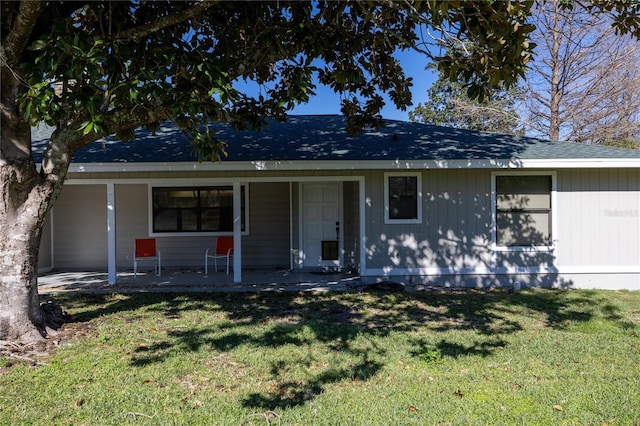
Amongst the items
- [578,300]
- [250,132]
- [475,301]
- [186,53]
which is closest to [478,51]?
[186,53]

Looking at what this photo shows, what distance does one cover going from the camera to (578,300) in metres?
7.46

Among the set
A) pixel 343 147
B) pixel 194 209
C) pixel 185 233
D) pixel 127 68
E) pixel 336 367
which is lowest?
pixel 336 367

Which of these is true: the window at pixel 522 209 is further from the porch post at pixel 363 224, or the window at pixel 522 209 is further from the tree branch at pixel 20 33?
the tree branch at pixel 20 33

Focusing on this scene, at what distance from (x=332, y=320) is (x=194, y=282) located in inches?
152

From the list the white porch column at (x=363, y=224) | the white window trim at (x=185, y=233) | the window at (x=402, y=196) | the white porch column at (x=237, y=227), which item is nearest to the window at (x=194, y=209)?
the white window trim at (x=185, y=233)

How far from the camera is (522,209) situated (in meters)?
8.73

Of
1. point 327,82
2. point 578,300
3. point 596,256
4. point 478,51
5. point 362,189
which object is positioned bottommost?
point 578,300

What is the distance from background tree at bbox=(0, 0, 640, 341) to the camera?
4273 mm

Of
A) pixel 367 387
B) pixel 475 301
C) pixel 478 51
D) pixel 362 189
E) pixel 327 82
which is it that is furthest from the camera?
pixel 362 189

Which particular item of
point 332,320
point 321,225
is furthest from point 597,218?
point 332,320

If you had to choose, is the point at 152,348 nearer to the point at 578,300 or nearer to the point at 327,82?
the point at 327,82

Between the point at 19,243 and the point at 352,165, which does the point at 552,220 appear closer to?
the point at 352,165

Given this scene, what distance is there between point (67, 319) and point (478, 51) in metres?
6.03

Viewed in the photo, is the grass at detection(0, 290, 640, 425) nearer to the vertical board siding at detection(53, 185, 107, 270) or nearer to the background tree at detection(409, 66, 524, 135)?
the vertical board siding at detection(53, 185, 107, 270)
